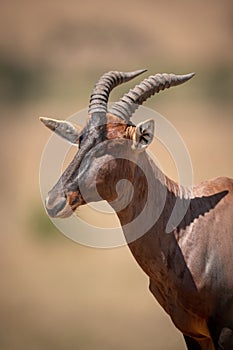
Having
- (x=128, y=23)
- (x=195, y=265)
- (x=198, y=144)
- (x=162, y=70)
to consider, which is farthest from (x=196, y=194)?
(x=128, y=23)

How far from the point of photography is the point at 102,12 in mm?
12531

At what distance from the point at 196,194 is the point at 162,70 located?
6294mm

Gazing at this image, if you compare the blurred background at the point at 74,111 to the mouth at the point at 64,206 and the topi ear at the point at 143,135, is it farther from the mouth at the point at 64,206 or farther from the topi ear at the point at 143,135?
the topi ear at the point at 143,135

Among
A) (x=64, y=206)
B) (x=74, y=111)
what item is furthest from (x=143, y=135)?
(x=74, y=111)

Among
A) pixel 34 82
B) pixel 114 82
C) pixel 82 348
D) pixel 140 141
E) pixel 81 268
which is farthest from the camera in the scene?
pixel 34 82

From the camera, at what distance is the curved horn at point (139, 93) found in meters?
5.17

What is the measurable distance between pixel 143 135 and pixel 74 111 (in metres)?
6.18

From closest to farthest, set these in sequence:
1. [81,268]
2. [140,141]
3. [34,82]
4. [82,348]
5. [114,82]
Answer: [140,141] < [114,82] < [82,348] < [81,268] < [34,82]

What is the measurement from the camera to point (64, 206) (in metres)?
4.86

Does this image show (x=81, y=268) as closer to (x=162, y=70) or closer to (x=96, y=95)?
(x=162, y=70)

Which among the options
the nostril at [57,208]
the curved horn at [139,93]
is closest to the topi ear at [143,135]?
the curved horn at [139,93]

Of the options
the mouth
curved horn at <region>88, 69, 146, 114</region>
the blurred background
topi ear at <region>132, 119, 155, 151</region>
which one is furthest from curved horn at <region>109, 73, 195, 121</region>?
the blurred background

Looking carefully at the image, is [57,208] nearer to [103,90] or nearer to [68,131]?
[68,131]

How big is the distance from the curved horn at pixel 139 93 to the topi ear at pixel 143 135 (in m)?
0.24
